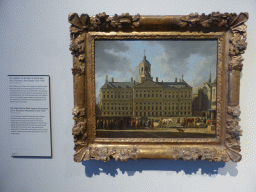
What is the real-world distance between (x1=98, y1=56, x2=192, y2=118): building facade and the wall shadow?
2.53ft

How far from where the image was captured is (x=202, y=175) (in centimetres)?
215

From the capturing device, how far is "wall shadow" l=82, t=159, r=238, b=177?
2129 mm

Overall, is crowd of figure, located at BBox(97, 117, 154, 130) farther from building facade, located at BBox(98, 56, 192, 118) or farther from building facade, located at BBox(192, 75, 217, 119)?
building facade, located at BBox(192, 75, 217, 119)

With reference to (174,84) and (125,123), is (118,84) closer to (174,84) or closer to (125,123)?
(125,123)

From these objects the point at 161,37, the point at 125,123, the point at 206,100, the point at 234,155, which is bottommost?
the point at 234,155

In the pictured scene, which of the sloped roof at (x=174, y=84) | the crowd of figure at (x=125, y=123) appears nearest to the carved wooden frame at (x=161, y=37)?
the crowd of figure at (x=125, y=123)

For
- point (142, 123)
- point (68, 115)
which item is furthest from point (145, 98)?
point (68, 115)

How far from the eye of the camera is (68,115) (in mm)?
2135

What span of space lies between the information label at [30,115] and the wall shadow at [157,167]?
0.77m

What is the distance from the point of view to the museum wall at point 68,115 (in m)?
1.99

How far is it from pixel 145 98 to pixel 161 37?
2.91 feet

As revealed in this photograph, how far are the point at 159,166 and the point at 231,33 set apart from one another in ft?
7.15

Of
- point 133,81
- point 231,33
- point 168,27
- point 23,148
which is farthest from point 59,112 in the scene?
point 231,33

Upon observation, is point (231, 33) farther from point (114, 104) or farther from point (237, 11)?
point (114, 104)
